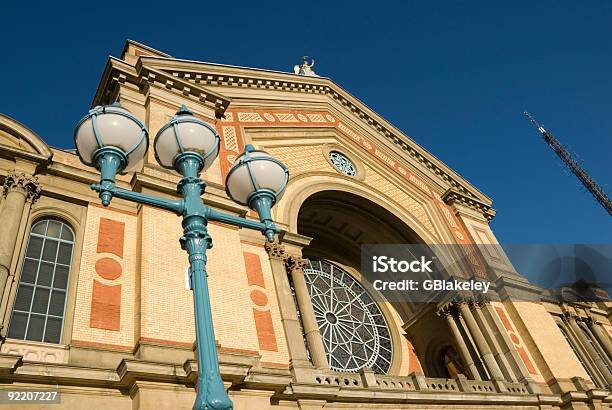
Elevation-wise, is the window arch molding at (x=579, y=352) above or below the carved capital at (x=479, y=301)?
below

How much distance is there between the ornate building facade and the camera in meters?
8.49

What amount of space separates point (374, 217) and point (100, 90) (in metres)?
10.5

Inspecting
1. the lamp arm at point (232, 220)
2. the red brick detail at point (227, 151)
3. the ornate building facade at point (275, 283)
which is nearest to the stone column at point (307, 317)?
the ornate building facade at point (275, 283)

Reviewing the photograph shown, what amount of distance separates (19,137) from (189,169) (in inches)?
299

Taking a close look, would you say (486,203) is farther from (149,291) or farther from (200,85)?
(149,291)

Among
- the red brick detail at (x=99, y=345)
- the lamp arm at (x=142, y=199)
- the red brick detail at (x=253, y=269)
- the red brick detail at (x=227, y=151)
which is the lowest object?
the lamp arm at (x=142, y=199)

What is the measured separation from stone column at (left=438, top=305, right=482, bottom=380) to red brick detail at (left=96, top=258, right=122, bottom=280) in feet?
38.3

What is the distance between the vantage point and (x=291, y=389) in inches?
372

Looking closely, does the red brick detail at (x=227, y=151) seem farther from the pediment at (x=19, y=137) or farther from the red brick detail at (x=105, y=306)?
the red brick detail at (x=105, y=306)

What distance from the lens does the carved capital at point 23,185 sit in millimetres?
9602

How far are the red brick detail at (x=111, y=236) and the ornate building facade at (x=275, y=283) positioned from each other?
33 millimetres

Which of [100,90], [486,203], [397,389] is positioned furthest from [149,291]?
[486,203]

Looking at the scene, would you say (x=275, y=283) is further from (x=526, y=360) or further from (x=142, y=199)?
(x=526, y=360)

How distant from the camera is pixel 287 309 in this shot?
11.5 metres
